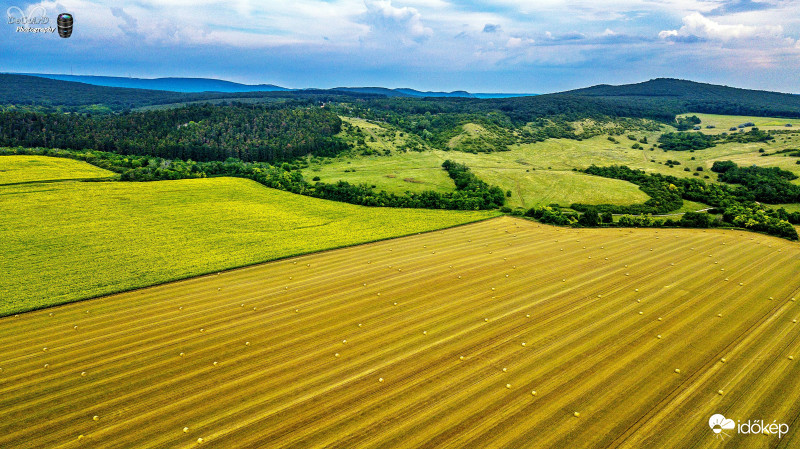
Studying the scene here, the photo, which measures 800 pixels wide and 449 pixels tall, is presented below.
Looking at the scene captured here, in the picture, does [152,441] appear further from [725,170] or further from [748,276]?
[725,170]

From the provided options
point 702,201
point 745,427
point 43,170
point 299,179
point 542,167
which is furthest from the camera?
point 542,167

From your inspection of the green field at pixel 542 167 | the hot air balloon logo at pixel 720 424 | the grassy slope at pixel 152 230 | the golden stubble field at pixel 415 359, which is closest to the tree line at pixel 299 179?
the grassy slope at pixel 152 230

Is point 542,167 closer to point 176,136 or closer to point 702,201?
point 702,201

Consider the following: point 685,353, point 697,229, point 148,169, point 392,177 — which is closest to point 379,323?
point 685,353

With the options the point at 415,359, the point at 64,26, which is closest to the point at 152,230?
the point at 64,26

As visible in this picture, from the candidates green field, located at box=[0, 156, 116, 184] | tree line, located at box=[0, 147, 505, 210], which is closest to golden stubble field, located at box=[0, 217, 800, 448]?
tree line, located at box=[0, 147, 505, 210]

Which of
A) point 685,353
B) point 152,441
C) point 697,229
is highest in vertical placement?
point 697,229
